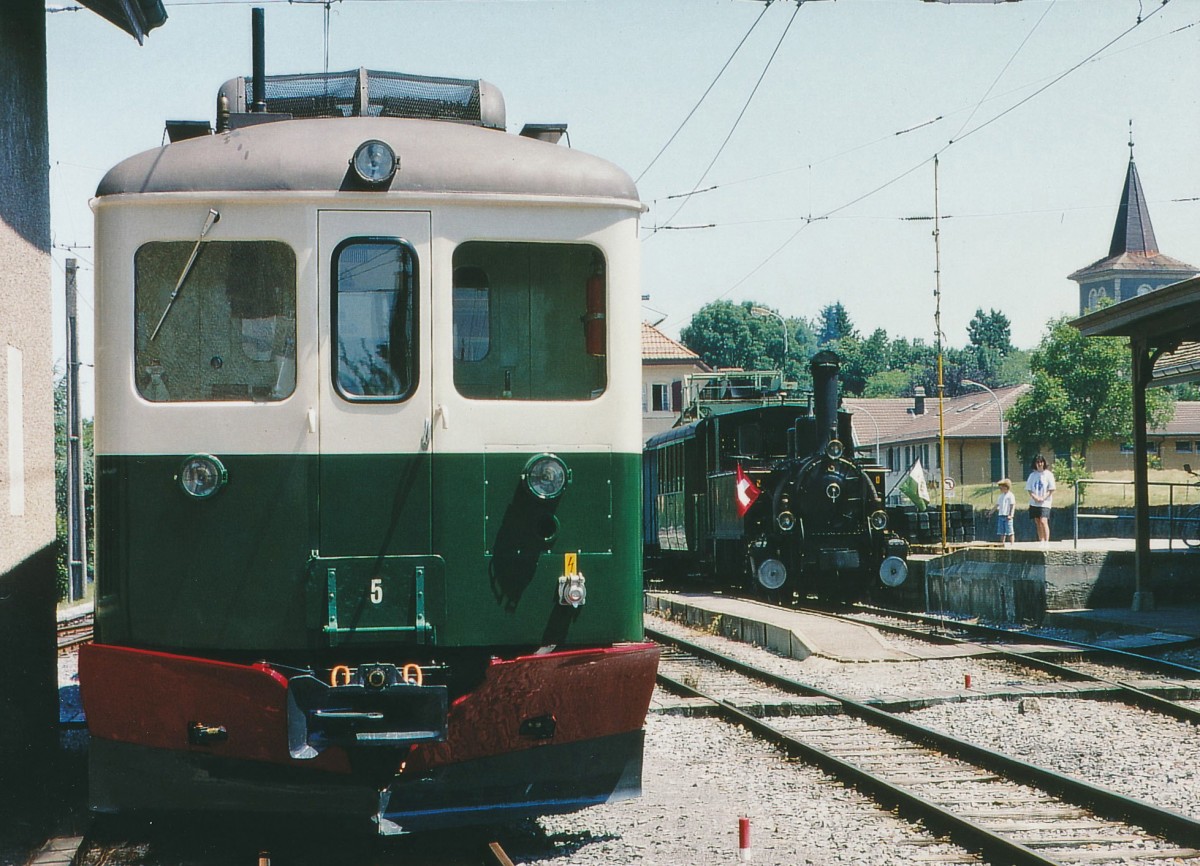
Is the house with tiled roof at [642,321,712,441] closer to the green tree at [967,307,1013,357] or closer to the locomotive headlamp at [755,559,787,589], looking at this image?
the locomotive headlamp at [755,559,787,589]

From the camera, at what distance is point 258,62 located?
6703mm

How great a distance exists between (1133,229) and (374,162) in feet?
402

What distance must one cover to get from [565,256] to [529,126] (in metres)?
1.06

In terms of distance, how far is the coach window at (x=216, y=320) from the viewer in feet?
18.0

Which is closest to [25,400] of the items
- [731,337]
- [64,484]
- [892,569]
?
[892,569]

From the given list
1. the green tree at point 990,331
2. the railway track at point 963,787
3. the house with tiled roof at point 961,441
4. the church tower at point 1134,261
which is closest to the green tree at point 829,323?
the green tree at point 990,331

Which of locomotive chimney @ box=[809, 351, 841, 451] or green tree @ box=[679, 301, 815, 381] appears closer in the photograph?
locomotive chimney @ box=[809, 351, 841, 451]

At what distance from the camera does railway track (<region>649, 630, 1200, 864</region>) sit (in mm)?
6082

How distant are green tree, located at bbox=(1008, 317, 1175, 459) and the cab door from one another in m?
61.9

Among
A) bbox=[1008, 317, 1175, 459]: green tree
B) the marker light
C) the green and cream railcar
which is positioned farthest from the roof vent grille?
bbox=[1008, 317, 1175, 459]: green tree

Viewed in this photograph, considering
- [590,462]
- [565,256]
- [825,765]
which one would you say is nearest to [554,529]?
[590,462]

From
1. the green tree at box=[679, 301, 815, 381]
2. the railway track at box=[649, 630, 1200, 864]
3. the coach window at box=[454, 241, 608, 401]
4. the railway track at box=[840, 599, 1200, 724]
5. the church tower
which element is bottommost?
the railway track at box=[840, 599, 1200, 724]

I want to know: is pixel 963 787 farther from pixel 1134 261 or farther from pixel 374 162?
pixel 1134 261

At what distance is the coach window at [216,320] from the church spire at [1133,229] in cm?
11591
